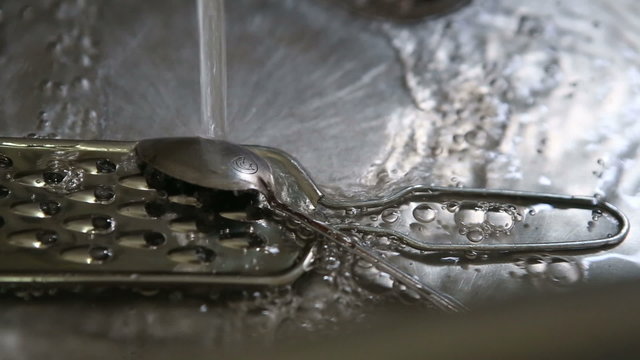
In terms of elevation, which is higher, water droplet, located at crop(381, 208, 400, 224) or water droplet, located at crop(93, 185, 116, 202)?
water droplet, located at crop(93, 185, 116, 202)

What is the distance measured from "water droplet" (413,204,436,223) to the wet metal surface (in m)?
0.03

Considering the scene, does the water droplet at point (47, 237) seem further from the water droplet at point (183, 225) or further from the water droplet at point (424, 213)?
the water droplet at point (424, 213)

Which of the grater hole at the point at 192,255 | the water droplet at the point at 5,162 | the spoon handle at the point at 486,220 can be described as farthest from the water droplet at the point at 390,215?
the water droplet at the point at 5,162

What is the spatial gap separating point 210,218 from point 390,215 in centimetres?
10

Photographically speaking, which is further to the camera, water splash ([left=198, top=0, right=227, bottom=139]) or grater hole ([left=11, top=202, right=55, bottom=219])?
water splash ([left=198, top=0, right=227, bottom=139])

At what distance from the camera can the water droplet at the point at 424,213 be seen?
43 cm

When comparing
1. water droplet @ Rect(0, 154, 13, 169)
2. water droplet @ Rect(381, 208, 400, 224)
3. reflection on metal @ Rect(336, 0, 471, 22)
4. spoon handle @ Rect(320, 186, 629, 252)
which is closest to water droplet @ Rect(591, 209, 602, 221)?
spoon handle @ Rect(320, 186, 629, 252)

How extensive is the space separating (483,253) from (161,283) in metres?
0.17

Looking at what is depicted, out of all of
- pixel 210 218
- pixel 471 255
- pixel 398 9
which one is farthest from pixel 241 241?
pixel 398 9

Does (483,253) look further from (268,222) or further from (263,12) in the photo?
(263,12)

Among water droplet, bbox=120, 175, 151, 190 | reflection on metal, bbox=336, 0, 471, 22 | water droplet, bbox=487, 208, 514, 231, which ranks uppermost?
reflection on metal, bbox=336, 0, 471, 22

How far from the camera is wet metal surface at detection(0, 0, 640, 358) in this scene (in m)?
0.47

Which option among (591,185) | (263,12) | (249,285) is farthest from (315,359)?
(263,12)

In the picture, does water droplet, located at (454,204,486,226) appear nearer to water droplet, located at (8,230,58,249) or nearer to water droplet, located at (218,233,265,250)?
water droplet, located at (218,233,265,250)
